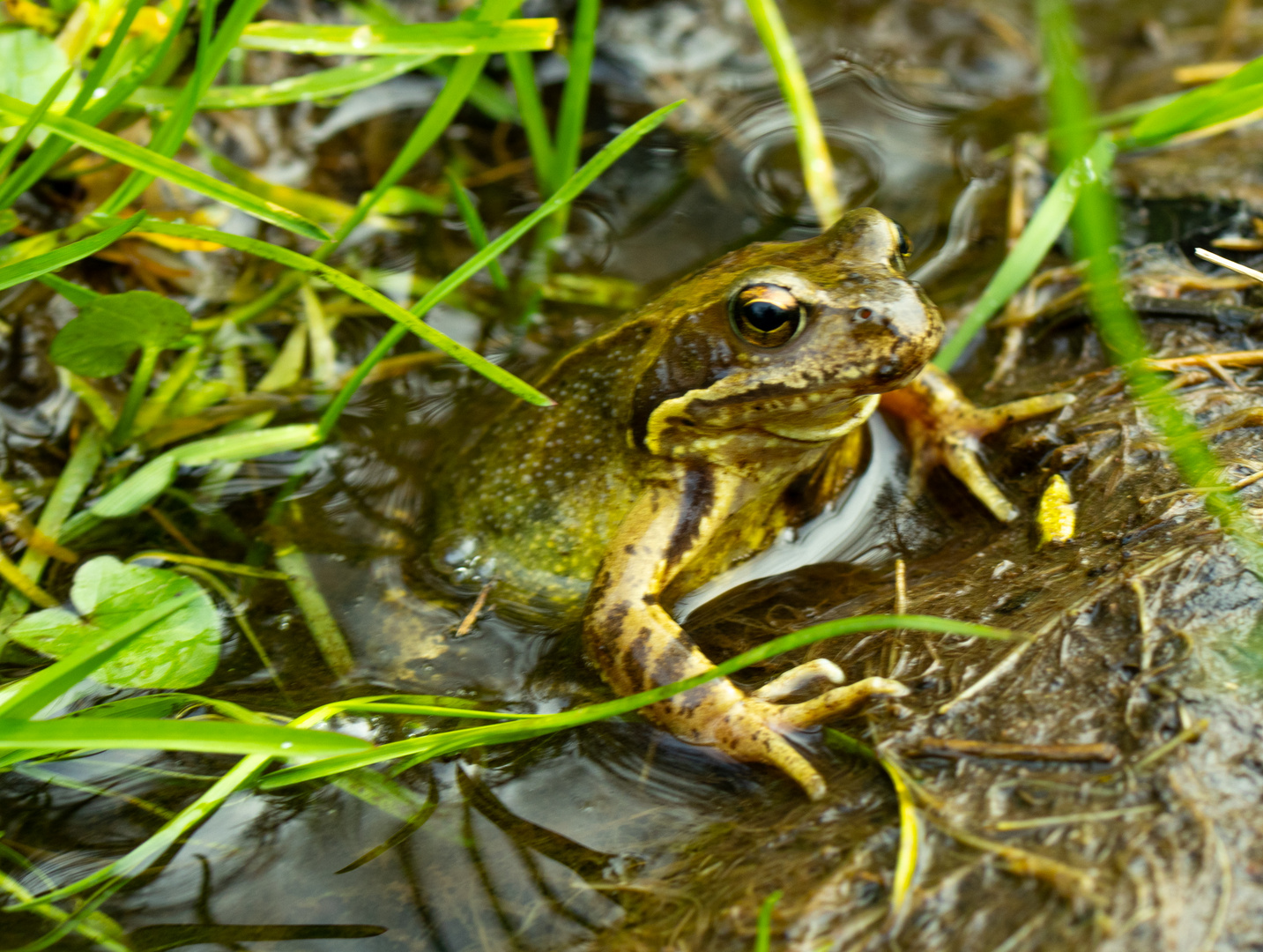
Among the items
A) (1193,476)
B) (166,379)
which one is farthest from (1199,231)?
(166,379)

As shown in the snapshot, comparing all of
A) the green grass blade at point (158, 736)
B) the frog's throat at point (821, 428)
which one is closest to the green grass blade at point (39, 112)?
the green grass blade at point (158, 736)

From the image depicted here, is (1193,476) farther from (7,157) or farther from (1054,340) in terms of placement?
(7,157)

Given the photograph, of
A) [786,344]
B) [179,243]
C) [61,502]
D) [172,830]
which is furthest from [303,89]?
[172,830]

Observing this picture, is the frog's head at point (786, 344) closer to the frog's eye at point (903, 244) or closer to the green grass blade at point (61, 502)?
the frog's eye at point (903, 244)

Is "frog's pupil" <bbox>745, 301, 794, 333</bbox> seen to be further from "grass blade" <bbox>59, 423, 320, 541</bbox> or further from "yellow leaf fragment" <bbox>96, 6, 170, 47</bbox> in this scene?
"yellow leaf fragment" <bbox>96, 6, 170, 47</bbox>

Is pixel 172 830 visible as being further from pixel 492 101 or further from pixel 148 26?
pixel 492 101

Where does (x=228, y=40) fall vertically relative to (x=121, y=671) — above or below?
above

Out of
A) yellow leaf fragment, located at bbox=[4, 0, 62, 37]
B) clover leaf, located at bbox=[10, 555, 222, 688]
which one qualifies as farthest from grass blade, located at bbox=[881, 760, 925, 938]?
yellow leaf fragment, located at bbox=[4, 0, 62, 37]
